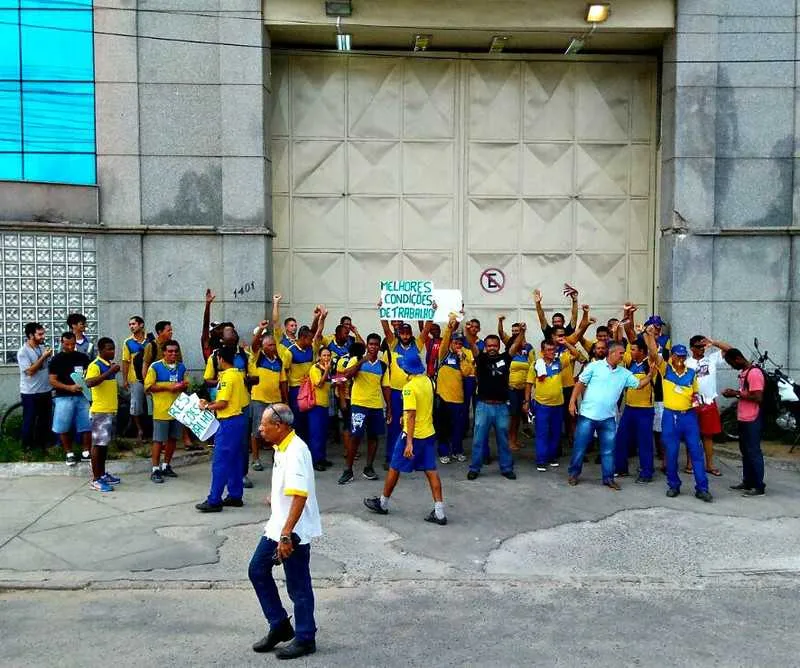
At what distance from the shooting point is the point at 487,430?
35.1ft

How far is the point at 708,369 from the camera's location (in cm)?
1067

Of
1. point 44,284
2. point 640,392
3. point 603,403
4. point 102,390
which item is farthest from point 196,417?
point 640,392

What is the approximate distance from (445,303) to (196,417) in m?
3.88

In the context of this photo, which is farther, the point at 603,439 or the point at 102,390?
the point at 603,439

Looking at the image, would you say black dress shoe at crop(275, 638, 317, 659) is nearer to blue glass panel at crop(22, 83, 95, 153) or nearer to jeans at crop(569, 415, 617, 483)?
jeans at crop(569, 415, 617, 483)

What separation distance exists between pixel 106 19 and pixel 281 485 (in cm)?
1010

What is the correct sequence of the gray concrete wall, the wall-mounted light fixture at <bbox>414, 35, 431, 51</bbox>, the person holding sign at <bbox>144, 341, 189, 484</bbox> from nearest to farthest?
1. the person holding sign at <bbox>144, 341, 189, 484</bbox>
2. the gray concrete wall
3. the wall-mounted light fixture at <bbox>414, 35, 431, 51</bbox>

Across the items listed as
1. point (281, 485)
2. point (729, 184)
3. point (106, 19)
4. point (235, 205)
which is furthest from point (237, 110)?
point (281, 485)

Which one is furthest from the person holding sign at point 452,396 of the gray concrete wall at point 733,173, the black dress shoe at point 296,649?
the black dress shoe at point 296,649

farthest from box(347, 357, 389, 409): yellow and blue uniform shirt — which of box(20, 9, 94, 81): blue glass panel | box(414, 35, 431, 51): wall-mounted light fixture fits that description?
box(20, 9, 94, 81): blue glass panel

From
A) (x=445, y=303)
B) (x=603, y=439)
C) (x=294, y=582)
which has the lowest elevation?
(x=294, y=582)

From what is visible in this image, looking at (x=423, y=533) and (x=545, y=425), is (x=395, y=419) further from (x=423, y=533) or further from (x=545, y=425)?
(x=423, y=533)

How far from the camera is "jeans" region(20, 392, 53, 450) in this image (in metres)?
11.5

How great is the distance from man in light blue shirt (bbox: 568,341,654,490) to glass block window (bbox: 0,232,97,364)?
308 inches
